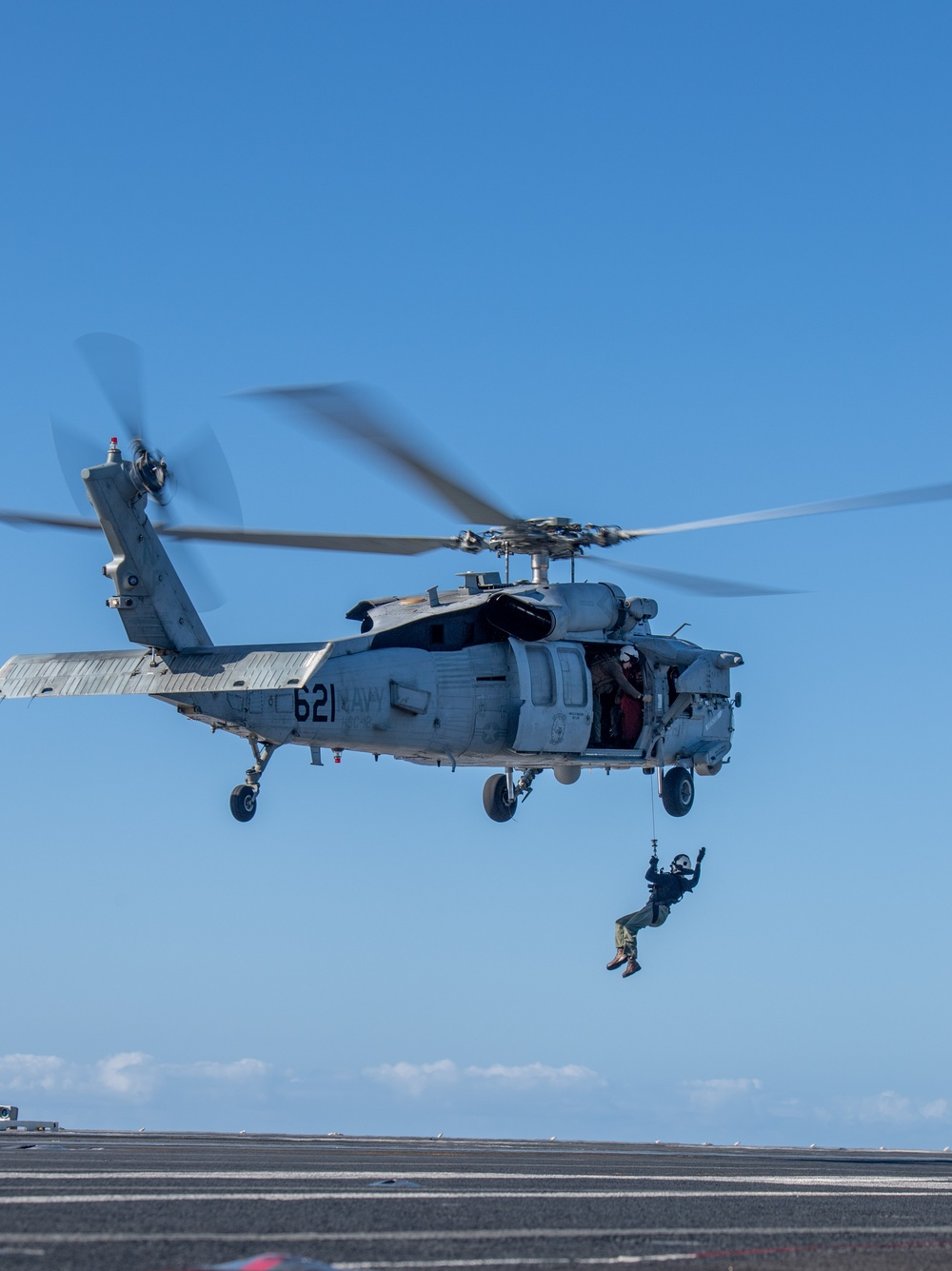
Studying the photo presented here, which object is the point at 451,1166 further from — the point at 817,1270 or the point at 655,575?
the point at 655,575

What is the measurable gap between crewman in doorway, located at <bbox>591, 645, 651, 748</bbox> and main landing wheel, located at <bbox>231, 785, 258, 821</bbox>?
8.17 m

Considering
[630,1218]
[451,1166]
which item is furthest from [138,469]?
[630,1218]

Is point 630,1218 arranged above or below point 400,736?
below

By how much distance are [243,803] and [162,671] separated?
2657 millimetres

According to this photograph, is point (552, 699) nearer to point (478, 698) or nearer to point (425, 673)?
point (478, 698)

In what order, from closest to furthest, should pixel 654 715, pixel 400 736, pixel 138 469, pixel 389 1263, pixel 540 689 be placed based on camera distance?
pixel 389 1263 → pixel 138 469 → pixel 400 736 → pixel 540 689 → pixel 654 715

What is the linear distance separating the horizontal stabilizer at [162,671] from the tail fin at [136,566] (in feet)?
1.45

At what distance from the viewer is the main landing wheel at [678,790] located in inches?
1294

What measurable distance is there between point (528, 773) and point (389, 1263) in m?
23.2

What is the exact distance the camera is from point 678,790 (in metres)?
32.8

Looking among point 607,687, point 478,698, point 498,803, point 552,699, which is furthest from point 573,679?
point 498,803

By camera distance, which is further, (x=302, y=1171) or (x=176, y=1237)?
(x=302, y=1171)

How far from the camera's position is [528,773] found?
32.2m

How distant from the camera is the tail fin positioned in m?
23.7
